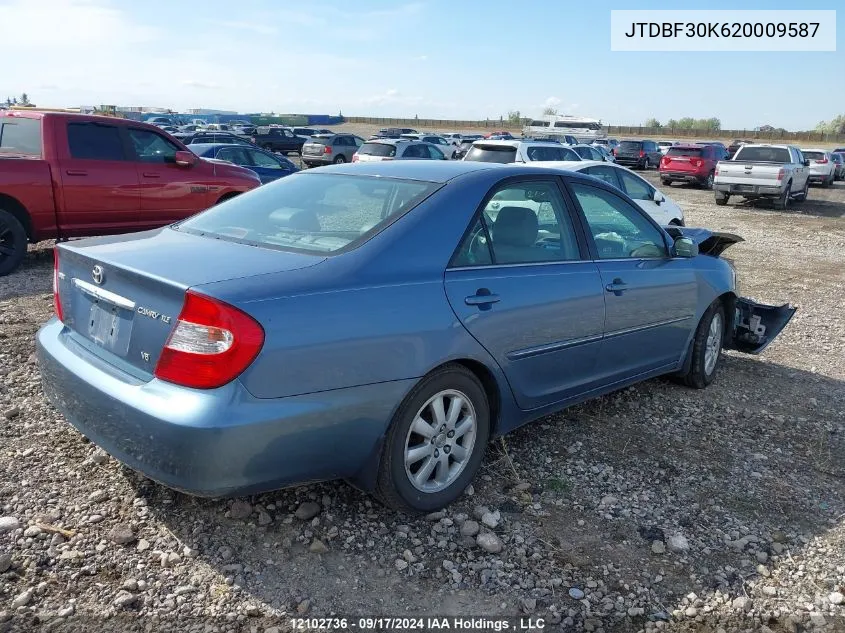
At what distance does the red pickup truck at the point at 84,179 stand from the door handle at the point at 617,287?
Answer: 20.8ft

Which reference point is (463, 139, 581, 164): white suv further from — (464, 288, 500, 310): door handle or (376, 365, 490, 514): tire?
(376, 365, 490, 514): tire

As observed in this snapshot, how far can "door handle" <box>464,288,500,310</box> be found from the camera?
10.8 ft

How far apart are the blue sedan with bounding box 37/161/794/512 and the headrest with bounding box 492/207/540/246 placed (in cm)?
1

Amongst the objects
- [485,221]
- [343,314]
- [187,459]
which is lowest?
[187,459]

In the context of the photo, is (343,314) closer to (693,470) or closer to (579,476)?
(579,476)

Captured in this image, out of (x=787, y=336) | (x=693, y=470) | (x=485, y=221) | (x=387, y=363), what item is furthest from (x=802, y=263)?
(x=387, y=363)

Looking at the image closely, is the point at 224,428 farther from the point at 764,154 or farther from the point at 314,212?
the point at 764,154

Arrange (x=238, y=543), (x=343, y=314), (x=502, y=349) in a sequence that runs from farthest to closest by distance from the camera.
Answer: (x=502, y=349) < (x=238, y=543) < (x=343, y=314)

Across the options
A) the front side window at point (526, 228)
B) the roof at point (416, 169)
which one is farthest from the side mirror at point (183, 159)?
the front side window at point (526, 228)

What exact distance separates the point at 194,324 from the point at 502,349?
4.78 feet

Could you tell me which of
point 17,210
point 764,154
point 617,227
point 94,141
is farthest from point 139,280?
point 764,154

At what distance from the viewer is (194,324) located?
2.65 meters

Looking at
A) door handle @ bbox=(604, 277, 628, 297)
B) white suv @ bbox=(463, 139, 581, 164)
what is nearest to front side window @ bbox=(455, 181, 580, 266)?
door handle @ bbox=(604, 277, 628, 297)

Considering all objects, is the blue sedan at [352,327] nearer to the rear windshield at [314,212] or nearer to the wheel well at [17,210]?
the rear windshield at [314,212]
